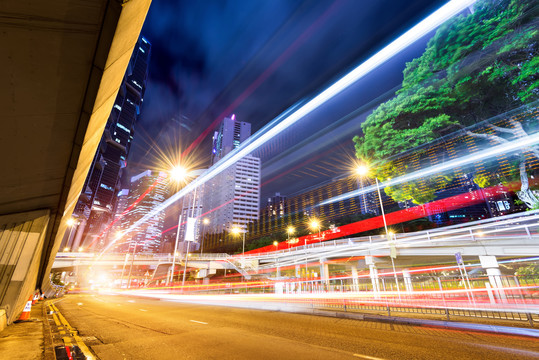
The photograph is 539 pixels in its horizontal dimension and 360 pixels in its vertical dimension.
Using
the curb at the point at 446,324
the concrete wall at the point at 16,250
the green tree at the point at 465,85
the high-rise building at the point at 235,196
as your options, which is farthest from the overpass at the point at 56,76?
the high-rise building at the point at 235,196

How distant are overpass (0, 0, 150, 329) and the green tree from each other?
25.0 meters

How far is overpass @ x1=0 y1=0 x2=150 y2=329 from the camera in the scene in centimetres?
299

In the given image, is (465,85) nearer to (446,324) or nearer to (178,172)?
(446,324)

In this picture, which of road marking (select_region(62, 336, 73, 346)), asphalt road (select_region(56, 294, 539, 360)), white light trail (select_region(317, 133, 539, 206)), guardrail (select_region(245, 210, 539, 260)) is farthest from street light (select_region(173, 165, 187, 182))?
guardrail (select_region(245, 210, 539, 260))

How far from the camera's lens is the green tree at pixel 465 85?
56.7 ft

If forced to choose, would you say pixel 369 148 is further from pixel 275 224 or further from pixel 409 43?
pixel 275 224

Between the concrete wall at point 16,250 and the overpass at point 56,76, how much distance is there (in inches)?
94.8

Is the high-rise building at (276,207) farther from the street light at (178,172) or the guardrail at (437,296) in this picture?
the guardrail at (437,296)

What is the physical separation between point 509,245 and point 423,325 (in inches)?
781

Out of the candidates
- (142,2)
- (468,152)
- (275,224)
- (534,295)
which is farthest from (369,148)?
(275,224)

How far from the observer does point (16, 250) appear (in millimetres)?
8938

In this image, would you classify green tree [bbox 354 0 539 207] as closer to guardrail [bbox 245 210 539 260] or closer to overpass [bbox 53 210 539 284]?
guardrail [bbox 245 210 539 260]

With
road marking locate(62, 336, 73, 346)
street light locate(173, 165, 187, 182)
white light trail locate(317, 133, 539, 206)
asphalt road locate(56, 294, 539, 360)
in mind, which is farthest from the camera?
street light locate(173, 165, 187, 182)

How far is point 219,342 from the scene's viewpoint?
239 inches
